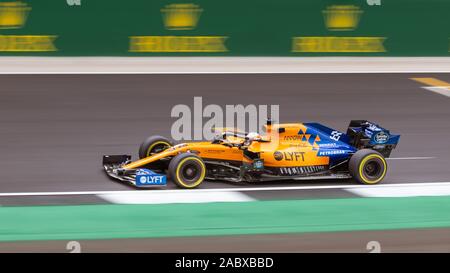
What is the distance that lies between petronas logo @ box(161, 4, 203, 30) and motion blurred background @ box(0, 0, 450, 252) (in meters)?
0.03

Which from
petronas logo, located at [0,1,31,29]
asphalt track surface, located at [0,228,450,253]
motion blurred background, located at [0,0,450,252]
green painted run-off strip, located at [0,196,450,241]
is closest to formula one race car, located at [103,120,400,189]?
motion blurred background, located at [0,0,450,252]

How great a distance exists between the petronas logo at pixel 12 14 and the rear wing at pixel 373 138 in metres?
9.77

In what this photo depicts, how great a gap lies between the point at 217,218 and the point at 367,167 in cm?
308

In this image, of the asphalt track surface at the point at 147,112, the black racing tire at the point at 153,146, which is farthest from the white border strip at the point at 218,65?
the black racing tire at the point at 153,146

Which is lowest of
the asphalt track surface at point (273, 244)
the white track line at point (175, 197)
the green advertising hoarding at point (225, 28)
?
the white track line at point (175, 197)

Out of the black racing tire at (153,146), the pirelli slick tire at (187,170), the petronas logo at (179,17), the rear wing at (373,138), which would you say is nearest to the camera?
the pirelli slick tire at (187,170)

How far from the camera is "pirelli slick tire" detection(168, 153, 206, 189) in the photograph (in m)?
11.3

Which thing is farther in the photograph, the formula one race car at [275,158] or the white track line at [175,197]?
the formula one race car at [275,158]

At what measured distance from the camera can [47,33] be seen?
20.1m

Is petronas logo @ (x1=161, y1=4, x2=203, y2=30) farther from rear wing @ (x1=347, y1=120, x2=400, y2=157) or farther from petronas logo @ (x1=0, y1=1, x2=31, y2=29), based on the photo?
rear wing @ (x1=347, y1=120, x2=400, y2=157)

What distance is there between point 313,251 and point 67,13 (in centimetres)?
1301

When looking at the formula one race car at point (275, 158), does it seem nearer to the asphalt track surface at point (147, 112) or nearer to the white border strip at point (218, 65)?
the asphalt track surface at point (147, 112)

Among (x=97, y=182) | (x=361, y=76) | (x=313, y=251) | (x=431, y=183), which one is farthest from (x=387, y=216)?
(x=361, y=76)

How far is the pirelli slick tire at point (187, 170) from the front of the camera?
11281mm
